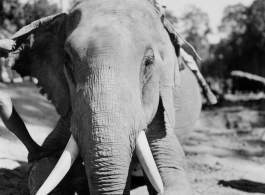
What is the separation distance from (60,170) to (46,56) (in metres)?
1.98

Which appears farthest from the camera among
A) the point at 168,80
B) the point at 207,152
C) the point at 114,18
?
the point at 207,152

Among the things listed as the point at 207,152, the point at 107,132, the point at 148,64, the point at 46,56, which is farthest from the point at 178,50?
the point at 207,152

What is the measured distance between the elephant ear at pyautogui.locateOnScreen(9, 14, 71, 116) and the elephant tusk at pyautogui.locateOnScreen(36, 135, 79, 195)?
43.3 inches

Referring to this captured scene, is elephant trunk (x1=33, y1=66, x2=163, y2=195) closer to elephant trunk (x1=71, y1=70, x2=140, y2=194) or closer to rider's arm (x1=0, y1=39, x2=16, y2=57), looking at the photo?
elephant trunk (x1=71, y1=70, x2=140, y2=194)

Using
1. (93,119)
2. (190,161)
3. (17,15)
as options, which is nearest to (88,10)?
(93,119)

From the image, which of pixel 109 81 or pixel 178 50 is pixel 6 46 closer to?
pixel 109 81

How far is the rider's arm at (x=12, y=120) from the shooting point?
5.07 m

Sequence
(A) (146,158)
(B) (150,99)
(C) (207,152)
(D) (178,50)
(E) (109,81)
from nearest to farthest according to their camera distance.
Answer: (E) (109,81) → (A) (146,158) → (B) (150,99) → (D) (178,50) → (C) (207,152)

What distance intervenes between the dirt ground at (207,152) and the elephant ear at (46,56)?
1.48m

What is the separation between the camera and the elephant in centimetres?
350

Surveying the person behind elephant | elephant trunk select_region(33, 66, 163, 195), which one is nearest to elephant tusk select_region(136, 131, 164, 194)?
elephant trunk select_region(33, 66, 163, 195)

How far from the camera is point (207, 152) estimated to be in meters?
9.69

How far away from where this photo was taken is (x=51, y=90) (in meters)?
5.21

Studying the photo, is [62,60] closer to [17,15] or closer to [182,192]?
[182,192]
